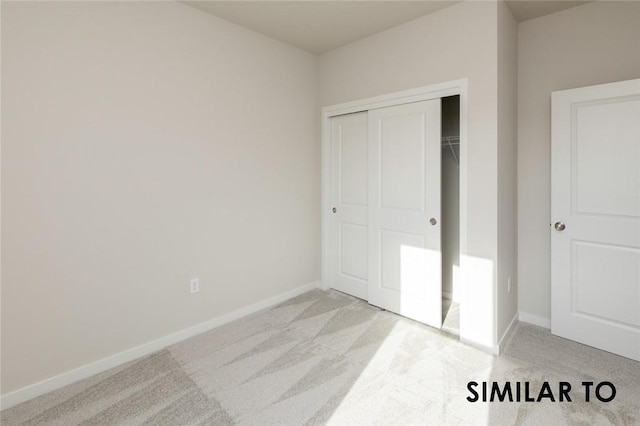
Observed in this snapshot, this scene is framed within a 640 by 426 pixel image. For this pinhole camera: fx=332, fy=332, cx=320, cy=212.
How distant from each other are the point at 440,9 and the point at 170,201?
2.61m

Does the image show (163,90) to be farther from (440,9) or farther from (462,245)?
(462,245)

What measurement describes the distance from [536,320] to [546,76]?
6.84 feet

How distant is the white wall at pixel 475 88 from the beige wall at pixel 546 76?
71 cm

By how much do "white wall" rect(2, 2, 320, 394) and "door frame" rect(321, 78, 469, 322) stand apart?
47cm

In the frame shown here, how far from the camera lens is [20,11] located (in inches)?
73.8

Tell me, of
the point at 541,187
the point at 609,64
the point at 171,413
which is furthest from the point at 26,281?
the point at 609,64

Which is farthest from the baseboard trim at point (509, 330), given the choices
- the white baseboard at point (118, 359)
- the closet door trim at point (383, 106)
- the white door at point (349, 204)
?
the white baseboard at point (118, 359)

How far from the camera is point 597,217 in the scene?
248 cm

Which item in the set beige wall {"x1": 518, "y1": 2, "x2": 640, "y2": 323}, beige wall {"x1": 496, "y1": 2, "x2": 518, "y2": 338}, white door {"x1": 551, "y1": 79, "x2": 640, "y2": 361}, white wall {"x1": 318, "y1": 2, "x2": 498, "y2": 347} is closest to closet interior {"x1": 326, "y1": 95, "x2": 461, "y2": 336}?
white wall {"x1": 318, "y1": 2, "x2": 498, "y2": 347}

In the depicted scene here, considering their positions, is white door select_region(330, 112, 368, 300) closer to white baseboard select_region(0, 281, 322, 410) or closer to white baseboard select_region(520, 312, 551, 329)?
white baseboard select_region(0, 281, 322, 410)

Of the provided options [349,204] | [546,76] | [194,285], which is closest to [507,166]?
[546,76]

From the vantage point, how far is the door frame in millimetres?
2559

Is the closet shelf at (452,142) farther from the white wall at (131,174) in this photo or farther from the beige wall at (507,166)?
the white wall at (131,174)

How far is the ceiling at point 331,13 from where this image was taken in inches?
101
